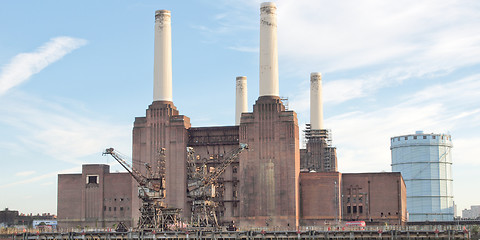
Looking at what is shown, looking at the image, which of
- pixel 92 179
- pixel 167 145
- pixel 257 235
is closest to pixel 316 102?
pixel 167 145

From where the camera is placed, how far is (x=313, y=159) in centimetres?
18450

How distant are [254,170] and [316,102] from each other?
2252 inches

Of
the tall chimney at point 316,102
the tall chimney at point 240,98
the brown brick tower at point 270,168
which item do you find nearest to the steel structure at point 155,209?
the brown brick tower at point 270,168

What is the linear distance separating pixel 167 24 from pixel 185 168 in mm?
32392

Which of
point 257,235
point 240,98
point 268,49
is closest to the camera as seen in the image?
point 257,235

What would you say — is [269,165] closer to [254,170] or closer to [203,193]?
[254,170]

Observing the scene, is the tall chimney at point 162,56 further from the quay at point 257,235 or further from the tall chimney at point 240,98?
the tall chimney at point 240,98

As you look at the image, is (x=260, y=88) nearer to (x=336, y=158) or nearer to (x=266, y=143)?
(x=266, y=143)

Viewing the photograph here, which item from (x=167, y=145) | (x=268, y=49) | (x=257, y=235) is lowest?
(x=257, y=235)

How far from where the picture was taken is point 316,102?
626 feet

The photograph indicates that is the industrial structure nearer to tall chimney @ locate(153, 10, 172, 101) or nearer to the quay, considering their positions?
tall chimney @ locate(153, 10, 172, 101)

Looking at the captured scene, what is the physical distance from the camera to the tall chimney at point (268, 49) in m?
142

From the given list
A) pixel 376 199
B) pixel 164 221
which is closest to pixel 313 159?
pixel 376 199

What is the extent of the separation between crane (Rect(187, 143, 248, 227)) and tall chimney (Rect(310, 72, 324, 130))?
186ft
